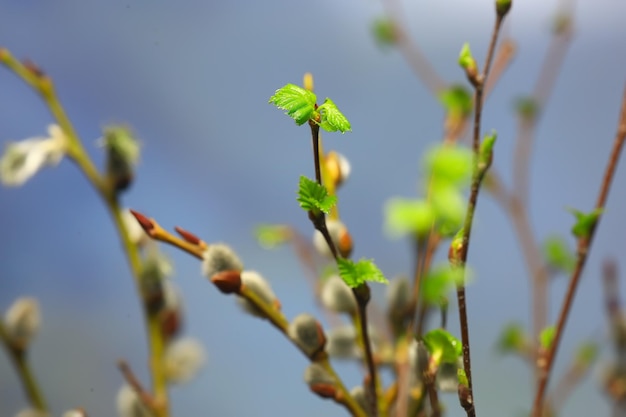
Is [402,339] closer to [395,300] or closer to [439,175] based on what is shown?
[395,300]

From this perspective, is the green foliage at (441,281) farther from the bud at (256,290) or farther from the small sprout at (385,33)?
the small sprout at (385,33)

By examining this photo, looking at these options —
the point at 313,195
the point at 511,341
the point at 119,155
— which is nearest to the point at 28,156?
the point at 119,155

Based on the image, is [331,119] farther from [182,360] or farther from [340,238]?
[182,360]

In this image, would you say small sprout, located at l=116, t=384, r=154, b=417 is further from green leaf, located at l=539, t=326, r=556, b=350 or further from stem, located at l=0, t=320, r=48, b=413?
green leaf, located at l=539, t=326, r=556, b=350

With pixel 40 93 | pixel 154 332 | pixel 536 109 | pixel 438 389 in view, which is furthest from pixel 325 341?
pixel 536 109

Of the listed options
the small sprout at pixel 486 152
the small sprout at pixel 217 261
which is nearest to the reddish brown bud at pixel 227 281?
the small sprout at pixel 217 261

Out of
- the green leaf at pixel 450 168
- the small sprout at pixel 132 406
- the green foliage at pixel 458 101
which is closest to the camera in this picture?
the green leaf at pixel 450 168
